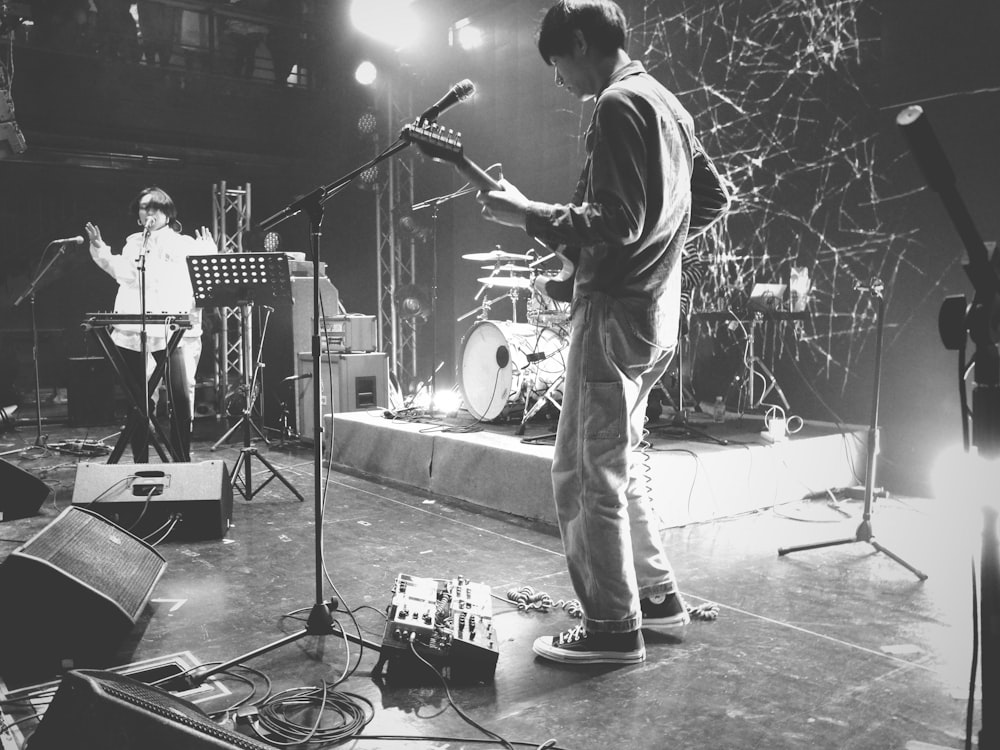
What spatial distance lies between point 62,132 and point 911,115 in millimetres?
10743

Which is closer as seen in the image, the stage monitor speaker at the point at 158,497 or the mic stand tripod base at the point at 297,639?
the mic stand tripod base at the point at 297,639

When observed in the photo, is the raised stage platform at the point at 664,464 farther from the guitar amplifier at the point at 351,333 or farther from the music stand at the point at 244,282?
the guitar amplifier at the point at 351,333

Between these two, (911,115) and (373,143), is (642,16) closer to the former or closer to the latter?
(373,143)

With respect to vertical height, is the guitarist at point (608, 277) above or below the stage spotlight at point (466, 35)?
below

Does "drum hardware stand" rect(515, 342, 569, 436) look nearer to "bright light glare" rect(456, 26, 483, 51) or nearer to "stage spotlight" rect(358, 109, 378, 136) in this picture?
"bright light glare" rect(456, 26, 483, 51)

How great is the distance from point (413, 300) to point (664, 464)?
605 cm

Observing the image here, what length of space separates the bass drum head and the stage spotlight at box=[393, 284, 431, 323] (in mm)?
3668

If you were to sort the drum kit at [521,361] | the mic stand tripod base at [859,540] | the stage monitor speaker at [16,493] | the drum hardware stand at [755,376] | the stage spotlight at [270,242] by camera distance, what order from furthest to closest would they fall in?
the stage spotlight at [270,242]
the drum hardware stand at [755,376]
the drum kit at [521,361]
the stage monitor speaker at [16,493]
the mic stand tripod base at [859,540]

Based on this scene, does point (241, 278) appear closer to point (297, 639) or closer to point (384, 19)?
point (297, 639)

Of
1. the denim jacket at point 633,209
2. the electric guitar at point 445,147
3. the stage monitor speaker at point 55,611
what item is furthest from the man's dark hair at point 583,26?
the stage monitor speaker at point 55,611

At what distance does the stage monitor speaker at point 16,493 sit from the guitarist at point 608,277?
10.8ft

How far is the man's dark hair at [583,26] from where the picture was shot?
2.28 meters

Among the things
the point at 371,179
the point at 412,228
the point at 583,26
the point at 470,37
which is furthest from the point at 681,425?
the point at 470,37

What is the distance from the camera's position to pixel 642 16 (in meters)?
6.95
